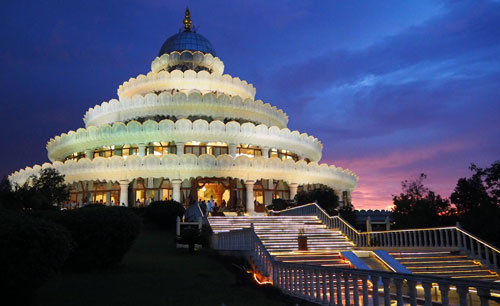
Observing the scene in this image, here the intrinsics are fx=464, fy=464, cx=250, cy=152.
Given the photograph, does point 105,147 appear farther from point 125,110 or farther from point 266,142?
point 266,142

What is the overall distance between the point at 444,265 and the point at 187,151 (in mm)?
28276

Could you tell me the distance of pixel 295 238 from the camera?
21031 mm

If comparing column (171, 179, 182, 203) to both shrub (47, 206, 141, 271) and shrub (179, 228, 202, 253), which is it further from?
shrub (47, 206, 141, 271)

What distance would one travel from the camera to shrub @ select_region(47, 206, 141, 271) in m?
14.6

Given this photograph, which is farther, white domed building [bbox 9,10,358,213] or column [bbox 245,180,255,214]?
column [bbox 245,180,255,214]

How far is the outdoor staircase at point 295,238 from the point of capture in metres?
17.0

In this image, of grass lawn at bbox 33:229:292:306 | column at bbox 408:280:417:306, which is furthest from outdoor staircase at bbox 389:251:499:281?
column at bbox 408:280:417:306

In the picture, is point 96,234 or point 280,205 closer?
point 96,234

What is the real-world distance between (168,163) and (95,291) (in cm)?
2472

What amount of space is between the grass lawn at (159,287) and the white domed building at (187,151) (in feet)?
64.1

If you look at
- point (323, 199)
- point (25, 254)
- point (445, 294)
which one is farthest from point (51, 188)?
point (445, 294)

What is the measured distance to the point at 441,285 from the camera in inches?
322

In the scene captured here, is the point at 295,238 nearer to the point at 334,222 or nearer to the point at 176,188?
the point at 334,222

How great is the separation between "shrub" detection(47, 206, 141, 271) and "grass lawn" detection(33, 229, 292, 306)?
1.55 feet
